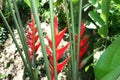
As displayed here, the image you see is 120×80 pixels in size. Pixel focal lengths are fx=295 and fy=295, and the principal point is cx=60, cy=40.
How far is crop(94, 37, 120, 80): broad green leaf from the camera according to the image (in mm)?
782

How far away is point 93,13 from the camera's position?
126 centimetres

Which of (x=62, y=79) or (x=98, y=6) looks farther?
(x=62, y=79)

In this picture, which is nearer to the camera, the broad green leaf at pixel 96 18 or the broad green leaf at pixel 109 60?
the broad green leaf at pixel 109 60

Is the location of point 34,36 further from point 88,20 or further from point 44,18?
point 44,18

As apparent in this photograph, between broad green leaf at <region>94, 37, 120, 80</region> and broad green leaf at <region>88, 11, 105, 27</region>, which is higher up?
broad green leaf at <region>94, 37, 120, 80</region>

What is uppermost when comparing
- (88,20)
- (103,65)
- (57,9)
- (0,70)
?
(103,65)

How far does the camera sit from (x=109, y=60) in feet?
A: 2.64

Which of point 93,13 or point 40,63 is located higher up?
point 93,13

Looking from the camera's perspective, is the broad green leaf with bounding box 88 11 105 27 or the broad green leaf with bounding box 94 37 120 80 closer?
the broad green leaf with bounding box 94 37 120 80

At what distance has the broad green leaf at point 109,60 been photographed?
0.78m

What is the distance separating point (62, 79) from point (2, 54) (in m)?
1.07

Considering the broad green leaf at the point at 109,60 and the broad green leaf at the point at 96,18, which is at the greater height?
the broad green leaf at the point at 109,60

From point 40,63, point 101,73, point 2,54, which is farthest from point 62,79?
point 101,73

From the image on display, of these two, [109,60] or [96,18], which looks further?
[96,18]
